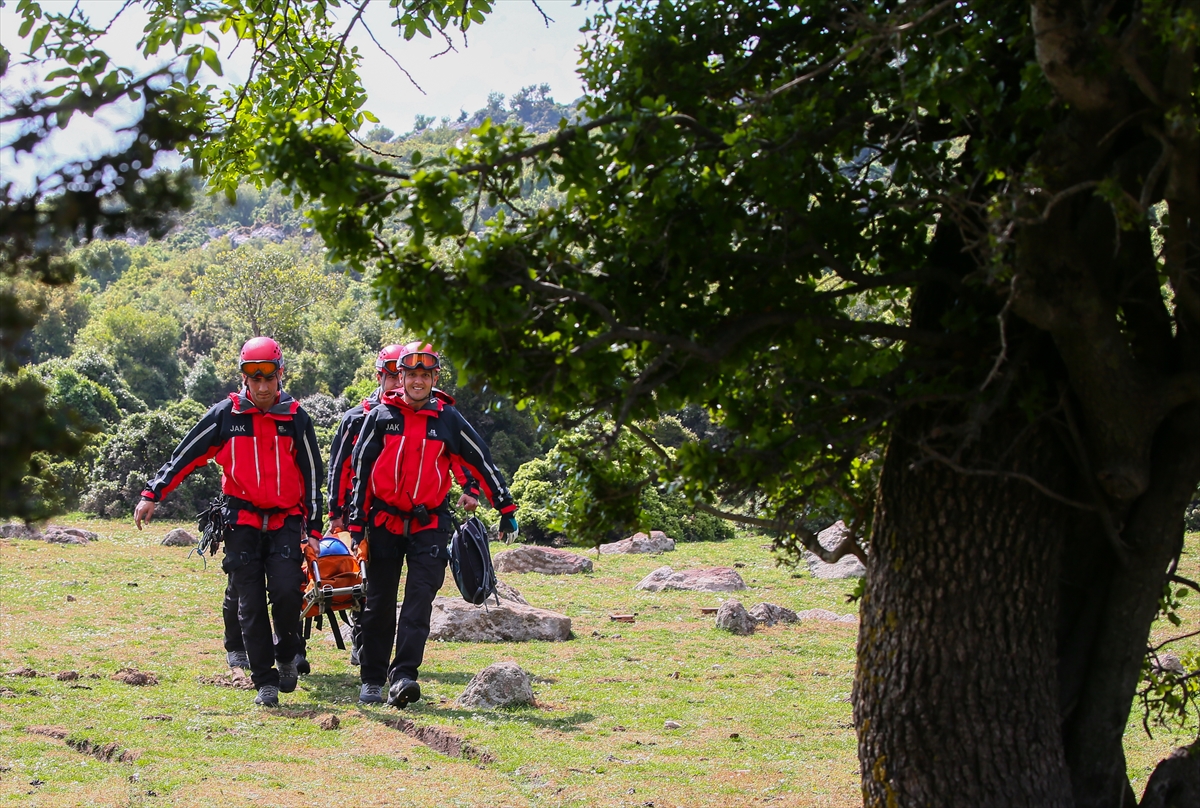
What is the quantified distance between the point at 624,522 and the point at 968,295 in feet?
5.88

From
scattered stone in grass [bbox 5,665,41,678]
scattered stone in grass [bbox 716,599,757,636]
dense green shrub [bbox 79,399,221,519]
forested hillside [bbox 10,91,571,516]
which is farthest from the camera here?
dense green shrub [bbox 79,399,221,519]

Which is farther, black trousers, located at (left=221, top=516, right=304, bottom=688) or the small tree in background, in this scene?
the small tree in background

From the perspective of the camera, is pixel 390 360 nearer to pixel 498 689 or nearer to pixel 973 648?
pixel 498 689

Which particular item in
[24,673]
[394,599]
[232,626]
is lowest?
[24,673]

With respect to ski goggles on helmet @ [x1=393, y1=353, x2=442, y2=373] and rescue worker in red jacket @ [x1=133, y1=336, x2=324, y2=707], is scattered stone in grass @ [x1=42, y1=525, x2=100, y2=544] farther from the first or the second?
ski goggles on helmet @ [x1=393, y1=353, x2=442, y2=373]

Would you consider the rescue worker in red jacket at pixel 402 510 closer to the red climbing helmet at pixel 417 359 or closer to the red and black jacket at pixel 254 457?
the red climbing helmet at pixel 417 359

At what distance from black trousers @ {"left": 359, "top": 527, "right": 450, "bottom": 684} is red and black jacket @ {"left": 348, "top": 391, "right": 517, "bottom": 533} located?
0.11 m

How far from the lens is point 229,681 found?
359 inches

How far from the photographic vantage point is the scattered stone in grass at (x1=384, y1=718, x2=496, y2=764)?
7.21 meters

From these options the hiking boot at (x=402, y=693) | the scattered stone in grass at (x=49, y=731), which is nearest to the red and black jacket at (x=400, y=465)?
the hiking boot at (x=402, y=693)

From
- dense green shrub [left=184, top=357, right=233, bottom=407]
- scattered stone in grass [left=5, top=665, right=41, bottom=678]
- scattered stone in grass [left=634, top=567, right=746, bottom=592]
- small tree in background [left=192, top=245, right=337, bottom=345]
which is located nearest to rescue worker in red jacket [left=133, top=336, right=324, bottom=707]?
scattered stone in grass [left=5, top=665, right=41, bottom=678]

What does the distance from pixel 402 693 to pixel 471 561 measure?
107cm

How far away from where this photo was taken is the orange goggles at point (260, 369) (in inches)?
328

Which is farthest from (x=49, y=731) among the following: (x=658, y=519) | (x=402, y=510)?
(x=658, y=519)
